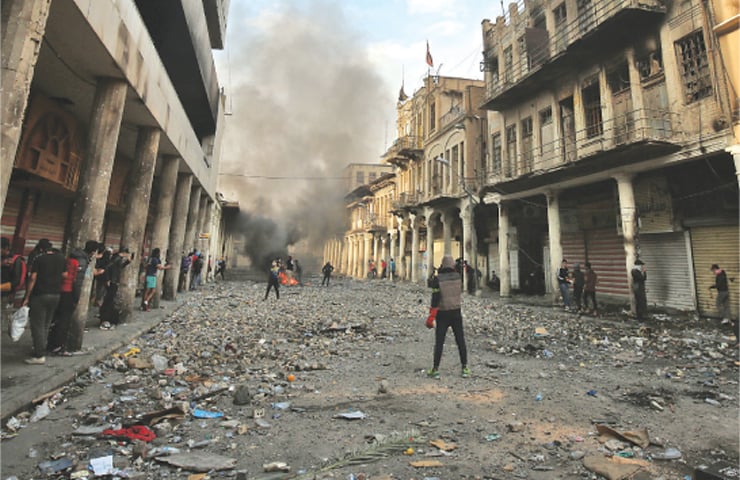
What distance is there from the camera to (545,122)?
15.7m

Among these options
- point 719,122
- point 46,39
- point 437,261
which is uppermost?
point 719,122

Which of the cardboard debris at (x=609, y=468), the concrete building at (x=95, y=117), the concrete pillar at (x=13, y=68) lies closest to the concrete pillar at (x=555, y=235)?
the cardboard debris at (x=609, y=468)

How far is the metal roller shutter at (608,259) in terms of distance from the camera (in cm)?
1361

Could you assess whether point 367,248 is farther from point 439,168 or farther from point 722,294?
point 722,294

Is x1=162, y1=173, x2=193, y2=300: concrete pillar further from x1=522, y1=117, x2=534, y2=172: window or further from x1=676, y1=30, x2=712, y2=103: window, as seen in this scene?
x1=676, y1=30, x2=712, y2=103: window

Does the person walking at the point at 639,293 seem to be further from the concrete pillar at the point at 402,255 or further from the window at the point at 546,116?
the concrete pillar at the point at 402,255

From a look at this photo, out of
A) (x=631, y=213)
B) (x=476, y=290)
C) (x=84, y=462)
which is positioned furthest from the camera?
(x=476, y=290)

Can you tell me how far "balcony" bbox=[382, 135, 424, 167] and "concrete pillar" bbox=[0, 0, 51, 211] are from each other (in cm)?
2482

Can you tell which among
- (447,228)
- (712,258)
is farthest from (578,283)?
(447,228)

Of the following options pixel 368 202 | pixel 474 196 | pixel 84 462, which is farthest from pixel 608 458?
pixel 368 202

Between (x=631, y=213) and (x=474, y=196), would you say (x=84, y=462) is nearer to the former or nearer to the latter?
(x=631, y=213)

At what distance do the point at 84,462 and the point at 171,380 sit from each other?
2.05 meters

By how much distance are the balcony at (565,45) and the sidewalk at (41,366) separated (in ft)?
50.1

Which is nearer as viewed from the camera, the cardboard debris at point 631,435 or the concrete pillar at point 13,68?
the cardboard debris at point 631,435
